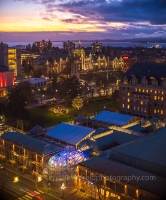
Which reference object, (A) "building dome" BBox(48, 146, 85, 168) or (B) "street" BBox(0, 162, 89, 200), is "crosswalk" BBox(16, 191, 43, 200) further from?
(A) "building dome" BBox(48, 146, 85, 168)

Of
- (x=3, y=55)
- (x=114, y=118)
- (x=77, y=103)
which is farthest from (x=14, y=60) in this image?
(x=114, y=118)

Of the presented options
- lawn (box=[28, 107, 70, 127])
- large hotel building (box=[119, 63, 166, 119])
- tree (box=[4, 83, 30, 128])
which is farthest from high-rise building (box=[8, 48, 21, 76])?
tree (box=[4, 83, 30, 128])

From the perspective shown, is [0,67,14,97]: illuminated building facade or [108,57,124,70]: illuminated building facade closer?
[0,67,14,97]: illuminated building facade

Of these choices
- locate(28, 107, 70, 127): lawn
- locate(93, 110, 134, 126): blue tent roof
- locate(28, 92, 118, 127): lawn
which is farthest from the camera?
locate(28, 92, 118, 127): lawn

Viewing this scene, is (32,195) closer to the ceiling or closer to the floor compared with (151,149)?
closer to the floor

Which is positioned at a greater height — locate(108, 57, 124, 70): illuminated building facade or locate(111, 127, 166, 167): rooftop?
locate(108, 57, 124, 70): illuminated building facade

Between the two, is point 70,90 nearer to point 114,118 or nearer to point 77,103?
point 77,103

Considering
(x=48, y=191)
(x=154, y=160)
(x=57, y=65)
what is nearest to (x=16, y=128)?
(x=48, y=191)

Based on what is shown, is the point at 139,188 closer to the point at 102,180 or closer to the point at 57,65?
the point at 102,180
